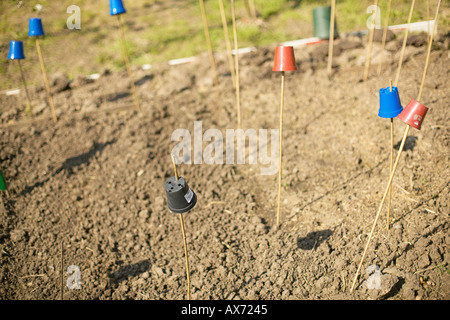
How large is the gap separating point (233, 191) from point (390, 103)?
1871 millimetres

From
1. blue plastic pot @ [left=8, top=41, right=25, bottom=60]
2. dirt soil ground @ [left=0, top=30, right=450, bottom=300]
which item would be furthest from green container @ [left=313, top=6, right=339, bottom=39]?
blue plastic pot @ [left=8, top=41, right=25, bottom=60]

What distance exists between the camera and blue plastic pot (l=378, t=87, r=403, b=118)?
2.19 m

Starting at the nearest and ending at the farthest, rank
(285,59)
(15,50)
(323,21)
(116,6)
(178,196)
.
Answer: (178,196) → (285,59) → (116,6) → (15,50) → (323,21)

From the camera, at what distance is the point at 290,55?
2.53 m

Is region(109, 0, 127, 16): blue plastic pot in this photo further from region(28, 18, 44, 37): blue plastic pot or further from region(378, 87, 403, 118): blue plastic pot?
region(378, 87, 403, 118): blue plastic pot

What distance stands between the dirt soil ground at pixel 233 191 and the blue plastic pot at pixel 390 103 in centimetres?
122

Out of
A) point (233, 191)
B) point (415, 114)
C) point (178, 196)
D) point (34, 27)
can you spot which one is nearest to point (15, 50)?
point (34, 27)

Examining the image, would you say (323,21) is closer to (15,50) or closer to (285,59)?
(285,59)

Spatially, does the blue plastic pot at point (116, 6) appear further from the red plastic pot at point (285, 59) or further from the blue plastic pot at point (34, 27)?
the red plastic pot at point (285, 59)

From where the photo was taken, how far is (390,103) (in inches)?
86.6

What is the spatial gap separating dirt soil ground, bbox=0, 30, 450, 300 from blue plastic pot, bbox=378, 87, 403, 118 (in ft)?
3.99

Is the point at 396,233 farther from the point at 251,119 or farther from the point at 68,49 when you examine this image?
the point at 68,49
